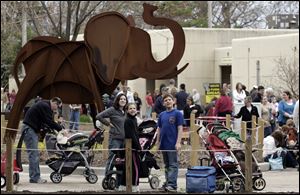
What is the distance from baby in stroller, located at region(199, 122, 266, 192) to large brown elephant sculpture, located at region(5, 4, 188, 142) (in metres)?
3.00

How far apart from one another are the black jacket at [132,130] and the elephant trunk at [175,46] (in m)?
3.86

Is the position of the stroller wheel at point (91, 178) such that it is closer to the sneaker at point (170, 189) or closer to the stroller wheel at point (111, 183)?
the stroller wheel at point (111, 183)

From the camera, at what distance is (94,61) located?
18.2 metres

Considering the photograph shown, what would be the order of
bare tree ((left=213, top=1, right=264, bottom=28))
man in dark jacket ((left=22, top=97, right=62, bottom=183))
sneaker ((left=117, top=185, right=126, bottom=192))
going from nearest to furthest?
sneaker ((left=117, top=185, right=126, bottom=192))
man in dark jacket ((left=22, top=97, right=62, bottom=183))
bare tree ((left=213, top=1, right=264, bottom=28))

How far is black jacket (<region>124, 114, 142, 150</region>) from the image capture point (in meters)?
14.4

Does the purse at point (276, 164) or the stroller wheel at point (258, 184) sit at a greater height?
the stroller wheel at point (258, 184)

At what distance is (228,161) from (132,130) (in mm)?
1923

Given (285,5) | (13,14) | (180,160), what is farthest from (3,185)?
(285,5)

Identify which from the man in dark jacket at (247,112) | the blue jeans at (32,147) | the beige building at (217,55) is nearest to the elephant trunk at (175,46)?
the blue jeans at (32,147)

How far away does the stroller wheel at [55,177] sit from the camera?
1648cm

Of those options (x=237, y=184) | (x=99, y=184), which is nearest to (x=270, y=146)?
(x=99, y=184)

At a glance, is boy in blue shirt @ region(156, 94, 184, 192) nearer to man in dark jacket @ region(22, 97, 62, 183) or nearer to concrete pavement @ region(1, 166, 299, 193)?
concrete pavement @ region(1, 166, 299, 193)

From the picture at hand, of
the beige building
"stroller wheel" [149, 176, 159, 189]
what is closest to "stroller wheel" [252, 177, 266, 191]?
"stroller wheel" [149, 176, 159, 189]

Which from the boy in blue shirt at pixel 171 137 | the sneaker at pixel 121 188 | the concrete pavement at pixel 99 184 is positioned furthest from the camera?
the concrete pavement at pixel 99 184
